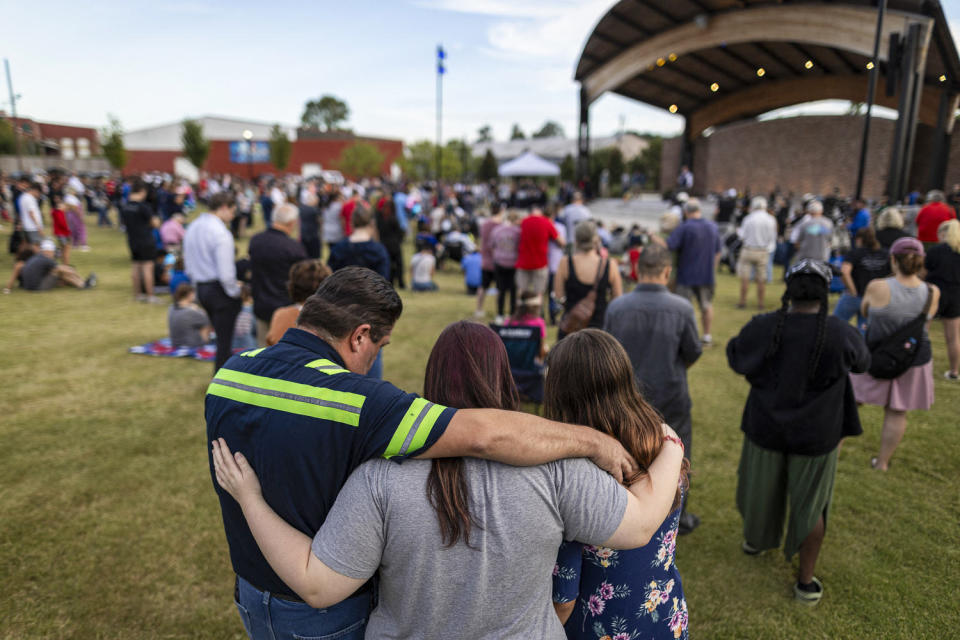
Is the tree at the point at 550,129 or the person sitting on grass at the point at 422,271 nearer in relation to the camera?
the person sitting on grass at the point at 422,271

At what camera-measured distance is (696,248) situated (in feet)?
22.2

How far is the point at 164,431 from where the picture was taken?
4.91m

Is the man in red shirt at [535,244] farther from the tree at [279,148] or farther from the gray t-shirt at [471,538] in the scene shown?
the tree at [279,148]

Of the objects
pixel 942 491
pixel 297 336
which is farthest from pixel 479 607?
pixel 942 491

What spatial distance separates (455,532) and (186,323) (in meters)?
6.80

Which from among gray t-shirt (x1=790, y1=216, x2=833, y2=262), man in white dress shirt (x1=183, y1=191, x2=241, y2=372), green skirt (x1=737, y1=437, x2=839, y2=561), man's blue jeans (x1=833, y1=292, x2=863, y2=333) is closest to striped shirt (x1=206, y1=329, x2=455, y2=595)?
green skirt (x1=737, y1=437, x2=839, y2=561)

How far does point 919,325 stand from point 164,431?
5.91m

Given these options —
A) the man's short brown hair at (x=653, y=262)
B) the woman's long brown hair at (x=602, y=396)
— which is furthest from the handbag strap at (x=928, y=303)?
the woman's long brown hair at (x=602, y=396)

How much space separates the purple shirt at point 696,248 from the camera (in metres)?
6.72

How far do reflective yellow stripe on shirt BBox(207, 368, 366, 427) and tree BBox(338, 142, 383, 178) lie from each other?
160 feet

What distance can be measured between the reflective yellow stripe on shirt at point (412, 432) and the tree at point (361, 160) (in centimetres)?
4901

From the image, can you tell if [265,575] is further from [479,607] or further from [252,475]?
[479,607]

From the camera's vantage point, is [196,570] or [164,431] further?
[164,431]

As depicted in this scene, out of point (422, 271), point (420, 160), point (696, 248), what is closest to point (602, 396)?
point (696, 248)
